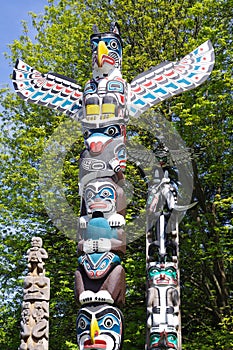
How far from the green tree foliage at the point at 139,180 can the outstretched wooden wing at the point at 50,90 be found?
11.2 ft

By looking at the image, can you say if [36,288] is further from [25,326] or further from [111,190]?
[111,190]

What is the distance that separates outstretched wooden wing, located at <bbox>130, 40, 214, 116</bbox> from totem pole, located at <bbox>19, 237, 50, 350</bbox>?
2.86 metres

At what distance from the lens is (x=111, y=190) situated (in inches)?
349

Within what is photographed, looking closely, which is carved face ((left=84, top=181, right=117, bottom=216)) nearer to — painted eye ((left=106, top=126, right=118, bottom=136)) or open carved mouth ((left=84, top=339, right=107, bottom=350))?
painted eye ((left=106, top=126, right=118, bottom=136))

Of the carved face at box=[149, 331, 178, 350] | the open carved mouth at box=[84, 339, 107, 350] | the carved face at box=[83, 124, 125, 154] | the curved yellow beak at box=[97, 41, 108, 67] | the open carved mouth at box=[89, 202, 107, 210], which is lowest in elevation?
the open carved mouth at box=[84, 339, 107, 350]

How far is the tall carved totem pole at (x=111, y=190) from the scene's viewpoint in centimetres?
829

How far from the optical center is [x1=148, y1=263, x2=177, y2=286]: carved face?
10.9 metres

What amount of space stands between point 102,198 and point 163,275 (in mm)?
2823

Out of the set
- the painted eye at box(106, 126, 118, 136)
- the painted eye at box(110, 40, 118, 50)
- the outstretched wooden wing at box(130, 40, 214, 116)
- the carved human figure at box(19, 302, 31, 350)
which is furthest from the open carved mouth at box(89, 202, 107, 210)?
the painted eye at box(110, 40, 118, 50)

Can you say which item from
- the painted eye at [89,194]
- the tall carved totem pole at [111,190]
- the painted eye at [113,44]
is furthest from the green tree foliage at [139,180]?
the painted eye at [89,194]

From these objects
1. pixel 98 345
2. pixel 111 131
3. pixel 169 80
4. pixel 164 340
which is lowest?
pixel 98 345

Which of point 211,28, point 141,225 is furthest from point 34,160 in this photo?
point 211,28

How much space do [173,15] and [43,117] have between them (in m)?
4.33

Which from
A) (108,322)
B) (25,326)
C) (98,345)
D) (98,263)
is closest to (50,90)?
(98,263)
